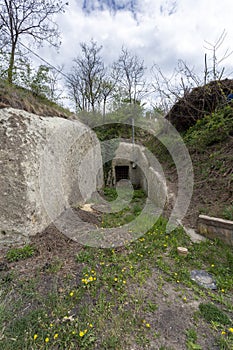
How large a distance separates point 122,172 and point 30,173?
7.88 meters

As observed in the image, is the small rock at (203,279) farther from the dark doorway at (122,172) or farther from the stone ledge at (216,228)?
the dark doorway at (122,172)

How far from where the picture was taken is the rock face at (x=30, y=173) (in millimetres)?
2516

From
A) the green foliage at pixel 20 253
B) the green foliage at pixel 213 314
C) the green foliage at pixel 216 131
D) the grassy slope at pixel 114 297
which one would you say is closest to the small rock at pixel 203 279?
the grassy slope at pixel 114 297

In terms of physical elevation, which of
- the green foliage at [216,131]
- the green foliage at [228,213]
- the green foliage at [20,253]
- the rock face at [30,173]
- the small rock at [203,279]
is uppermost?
the green foliage at [216,131]

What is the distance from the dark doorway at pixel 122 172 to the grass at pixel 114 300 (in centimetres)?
774

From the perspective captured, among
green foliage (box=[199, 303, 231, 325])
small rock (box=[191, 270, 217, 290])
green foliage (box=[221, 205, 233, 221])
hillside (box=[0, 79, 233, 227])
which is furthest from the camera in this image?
hillside (box=[0, 79, 233, 227])

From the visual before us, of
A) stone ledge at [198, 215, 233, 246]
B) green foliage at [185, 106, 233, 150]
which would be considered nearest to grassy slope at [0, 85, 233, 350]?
stone ledge at [198, 215, 233, 246]

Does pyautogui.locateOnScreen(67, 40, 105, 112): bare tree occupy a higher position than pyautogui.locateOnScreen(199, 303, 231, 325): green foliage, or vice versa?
pyautogui.locateOnScreen(67, 40, 105, 112): bare tree

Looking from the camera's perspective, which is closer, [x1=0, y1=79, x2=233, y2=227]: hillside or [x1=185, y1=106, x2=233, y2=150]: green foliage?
[x1=0, y1=79, x2=233, y2=227]: hillside

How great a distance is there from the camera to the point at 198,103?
6762 mm

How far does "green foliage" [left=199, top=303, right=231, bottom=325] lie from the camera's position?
141 cm

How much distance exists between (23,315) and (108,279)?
3.00ft

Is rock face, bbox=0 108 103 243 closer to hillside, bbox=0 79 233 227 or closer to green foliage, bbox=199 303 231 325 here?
hillside, bbox=0 79 233 227

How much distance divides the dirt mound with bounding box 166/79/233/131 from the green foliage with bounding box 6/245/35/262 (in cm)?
687
